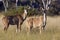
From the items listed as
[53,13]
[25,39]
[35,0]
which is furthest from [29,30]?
[35,0]

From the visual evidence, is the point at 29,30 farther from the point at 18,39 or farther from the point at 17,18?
the point at 18,39

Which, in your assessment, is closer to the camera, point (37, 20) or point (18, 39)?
point (18, 39)

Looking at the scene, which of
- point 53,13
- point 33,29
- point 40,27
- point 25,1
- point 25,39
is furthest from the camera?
point 25,1

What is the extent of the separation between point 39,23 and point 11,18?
1.87 m

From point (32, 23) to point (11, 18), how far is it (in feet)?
4.60

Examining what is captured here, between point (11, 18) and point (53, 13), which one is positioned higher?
point (11, 18)

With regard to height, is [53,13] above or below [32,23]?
below

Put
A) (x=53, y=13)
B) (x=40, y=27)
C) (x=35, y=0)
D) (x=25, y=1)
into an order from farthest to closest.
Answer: (x=25, y=1) → (x=35, y=0) → (x=53, y=13) → (x=40, y=27)

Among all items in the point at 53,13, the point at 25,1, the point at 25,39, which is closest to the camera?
the point at 25,39

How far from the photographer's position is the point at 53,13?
Answer: 36625 mm

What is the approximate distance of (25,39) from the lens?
37.2 ft

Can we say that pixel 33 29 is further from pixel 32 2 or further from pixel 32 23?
pixel 32 2

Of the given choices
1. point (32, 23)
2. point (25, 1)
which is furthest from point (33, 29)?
point (25, 1)

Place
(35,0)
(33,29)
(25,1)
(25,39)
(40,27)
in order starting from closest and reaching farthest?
(25,39) < (40,27) < (33,29) < (35,0) < (25,1)
